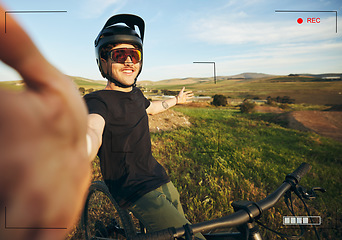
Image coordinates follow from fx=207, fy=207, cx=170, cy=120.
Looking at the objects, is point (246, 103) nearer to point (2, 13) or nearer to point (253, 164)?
point (253, 164)

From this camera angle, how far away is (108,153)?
7.77 feet

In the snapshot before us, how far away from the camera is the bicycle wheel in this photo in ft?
8.38

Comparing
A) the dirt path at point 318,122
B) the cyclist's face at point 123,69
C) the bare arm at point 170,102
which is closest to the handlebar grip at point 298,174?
the cyclist's face at point 123,69

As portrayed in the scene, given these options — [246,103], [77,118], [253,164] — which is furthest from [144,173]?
[246,103]

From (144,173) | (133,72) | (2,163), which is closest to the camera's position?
(2,163)

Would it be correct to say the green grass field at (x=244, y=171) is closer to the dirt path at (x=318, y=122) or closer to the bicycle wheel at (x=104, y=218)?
the bicycle wheel at (x=104, y=218)

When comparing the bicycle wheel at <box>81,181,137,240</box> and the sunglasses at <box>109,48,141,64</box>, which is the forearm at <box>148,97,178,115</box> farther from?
the bicycle wheel at <box>81,181,137,240</box>

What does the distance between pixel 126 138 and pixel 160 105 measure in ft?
4.44

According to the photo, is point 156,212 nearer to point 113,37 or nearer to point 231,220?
point 231,220

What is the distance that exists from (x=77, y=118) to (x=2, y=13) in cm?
18

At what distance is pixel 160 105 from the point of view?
3.65m

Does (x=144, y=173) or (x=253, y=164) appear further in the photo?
(x=253, y=164)

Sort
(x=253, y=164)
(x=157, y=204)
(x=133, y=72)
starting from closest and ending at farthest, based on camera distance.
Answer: (x=157, y=204) → (x=133, y=72) → (x=253, y=164)

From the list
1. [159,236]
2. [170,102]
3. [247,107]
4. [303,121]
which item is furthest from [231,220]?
[247,107]
